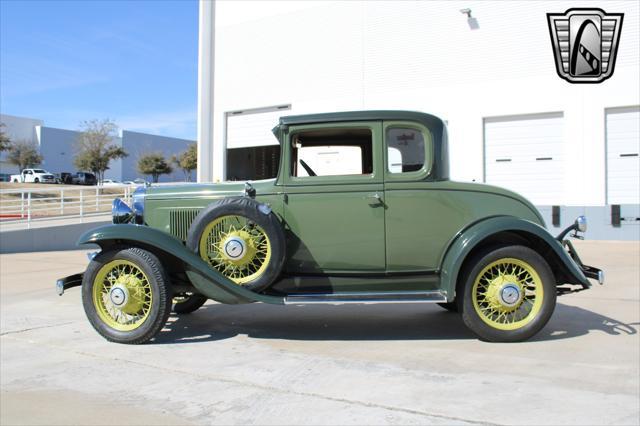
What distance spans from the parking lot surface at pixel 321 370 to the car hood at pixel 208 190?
1.35 meters

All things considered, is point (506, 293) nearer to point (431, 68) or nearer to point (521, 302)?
point (521, 302)

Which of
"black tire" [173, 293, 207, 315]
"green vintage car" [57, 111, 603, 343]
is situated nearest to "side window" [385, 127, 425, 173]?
"green vintage car" [57, 111, 603, 343]

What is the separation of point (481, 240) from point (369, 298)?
1.10 m

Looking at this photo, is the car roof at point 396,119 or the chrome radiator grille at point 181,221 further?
the chrome radiator grille at point 181,221

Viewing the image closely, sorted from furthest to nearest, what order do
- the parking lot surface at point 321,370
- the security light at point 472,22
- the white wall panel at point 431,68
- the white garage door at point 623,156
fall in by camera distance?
1. the security light at point 472,22
2. the white wall panel at point 431,68
3. the white garage door at point 623,156
4. the parking lot surface at point 321,370

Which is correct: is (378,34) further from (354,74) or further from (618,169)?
(618,169)

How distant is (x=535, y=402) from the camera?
11.0ft

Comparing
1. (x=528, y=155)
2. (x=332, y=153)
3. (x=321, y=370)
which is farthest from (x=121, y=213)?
(x=528, y=155)

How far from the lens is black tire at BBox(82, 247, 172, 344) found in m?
4.69

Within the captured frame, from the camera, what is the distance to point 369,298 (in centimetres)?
470

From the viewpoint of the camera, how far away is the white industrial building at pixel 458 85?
640 inches

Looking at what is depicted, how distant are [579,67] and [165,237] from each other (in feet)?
52.7

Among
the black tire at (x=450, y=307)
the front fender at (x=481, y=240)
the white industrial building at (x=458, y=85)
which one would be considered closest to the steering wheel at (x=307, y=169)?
the front fender at (x=481, y=240)

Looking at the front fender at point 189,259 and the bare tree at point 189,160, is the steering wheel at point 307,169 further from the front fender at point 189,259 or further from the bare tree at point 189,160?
the bare tree at point 189,160
